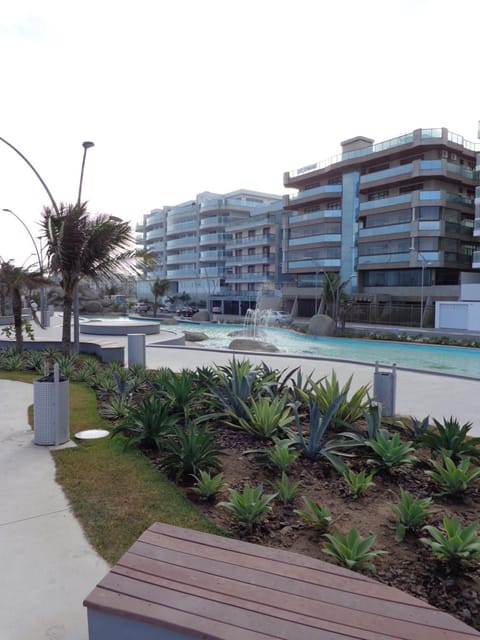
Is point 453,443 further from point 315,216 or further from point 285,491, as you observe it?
point 315,216

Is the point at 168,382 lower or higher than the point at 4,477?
higher

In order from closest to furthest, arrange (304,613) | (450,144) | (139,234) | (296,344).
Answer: (304,613) < (296,344) < (450,144) < (139,234)

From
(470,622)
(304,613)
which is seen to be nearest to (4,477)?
(304,613)

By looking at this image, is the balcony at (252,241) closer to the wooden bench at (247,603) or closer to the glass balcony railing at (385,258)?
the glass balcony railing at (385,258)

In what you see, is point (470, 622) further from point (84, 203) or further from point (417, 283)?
point (417, 283)

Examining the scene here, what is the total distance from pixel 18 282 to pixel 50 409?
10029mm

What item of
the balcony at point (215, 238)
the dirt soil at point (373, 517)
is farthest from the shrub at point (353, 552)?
the balcony at point (215, 238)

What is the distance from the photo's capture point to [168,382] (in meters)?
Result: 8.56

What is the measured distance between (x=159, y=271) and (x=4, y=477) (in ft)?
346

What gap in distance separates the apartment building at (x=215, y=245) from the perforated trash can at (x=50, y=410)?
63.2 meters

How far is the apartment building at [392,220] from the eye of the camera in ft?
173

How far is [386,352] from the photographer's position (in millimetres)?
28734

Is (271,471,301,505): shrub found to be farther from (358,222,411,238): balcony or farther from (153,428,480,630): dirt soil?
(358,222,411,238): balcony

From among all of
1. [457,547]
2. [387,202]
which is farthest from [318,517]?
[387,202]
